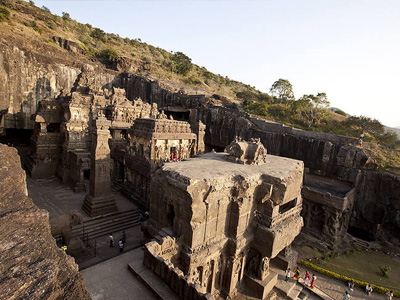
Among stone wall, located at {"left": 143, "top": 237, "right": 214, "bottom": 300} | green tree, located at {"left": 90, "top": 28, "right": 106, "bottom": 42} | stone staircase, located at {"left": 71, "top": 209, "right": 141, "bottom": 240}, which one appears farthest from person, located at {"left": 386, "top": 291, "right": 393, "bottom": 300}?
green tree, located at {"left": 90, "top": 28, "right": 106, "bottom": 42}

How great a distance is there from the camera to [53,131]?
23844 millimetres

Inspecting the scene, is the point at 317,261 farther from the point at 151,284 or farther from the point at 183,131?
the point at 183,131

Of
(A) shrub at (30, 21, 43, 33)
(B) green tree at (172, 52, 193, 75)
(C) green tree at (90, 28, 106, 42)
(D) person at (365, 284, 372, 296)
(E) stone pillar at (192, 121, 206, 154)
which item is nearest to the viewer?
(D) person at (365, 284, 372, 296)

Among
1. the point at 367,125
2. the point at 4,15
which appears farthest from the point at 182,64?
the point at 367,125

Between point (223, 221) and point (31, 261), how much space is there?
7998 mm

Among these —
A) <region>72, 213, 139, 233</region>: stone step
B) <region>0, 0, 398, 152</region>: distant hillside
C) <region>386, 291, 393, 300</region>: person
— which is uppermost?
<region>0, 0, 398, 152</region>: distant hillside

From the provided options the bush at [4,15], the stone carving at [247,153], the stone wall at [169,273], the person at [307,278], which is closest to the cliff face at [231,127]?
the bush at [4,15]

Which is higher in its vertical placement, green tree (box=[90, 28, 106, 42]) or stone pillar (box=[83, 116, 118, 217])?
green tree (box=[90, 28, 106, 42])

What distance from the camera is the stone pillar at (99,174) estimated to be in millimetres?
14133

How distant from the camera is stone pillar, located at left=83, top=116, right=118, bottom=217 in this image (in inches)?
556

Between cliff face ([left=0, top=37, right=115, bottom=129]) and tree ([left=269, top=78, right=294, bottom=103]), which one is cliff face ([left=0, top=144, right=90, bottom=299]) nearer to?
cliff face ([left=0, top=37, right=115, bottom=129])

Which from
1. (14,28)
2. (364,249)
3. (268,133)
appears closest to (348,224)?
(364,249)

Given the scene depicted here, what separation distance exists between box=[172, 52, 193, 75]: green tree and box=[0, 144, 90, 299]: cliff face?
62.6 meters

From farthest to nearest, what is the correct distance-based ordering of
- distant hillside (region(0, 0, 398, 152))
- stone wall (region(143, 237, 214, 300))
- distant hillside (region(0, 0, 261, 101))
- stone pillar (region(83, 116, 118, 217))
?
distant hillside (region(0, 0, 261, 101)) < distant hillside (region(0, 0, 398, 152)) < stone pillar (region(83, 116, 118, 217)) < stone wall (region(143, 237, 214, 300))
